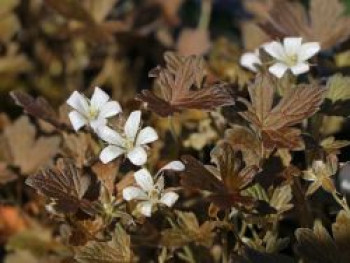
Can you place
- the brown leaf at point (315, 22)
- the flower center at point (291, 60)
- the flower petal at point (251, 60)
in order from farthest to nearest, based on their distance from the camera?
the brown leaf at point (315, 22), the flower petal at point (251, 60), the flower center at point (291, 60)

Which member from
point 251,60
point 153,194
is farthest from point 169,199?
point 251,60

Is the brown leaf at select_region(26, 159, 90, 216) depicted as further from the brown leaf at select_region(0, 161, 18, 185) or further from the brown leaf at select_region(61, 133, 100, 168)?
the brown leaf at select_region(0, 161, 18, 185)

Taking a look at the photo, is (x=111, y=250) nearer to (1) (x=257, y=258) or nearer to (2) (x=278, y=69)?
(1) (x=257, y=258)

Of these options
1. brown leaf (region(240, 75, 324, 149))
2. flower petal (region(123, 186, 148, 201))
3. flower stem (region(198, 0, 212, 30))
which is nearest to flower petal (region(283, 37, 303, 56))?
brown leaf (region(240, 75, 324, 149))

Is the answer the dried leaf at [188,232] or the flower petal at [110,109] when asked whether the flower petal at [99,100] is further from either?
the dried leaf at [188,232]

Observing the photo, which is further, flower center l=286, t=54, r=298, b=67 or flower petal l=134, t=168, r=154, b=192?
flower center l=286, t=54, r=298, b=67

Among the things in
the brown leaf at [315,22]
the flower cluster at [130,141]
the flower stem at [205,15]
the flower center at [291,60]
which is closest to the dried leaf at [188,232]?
the flower cluster at [130,141]
